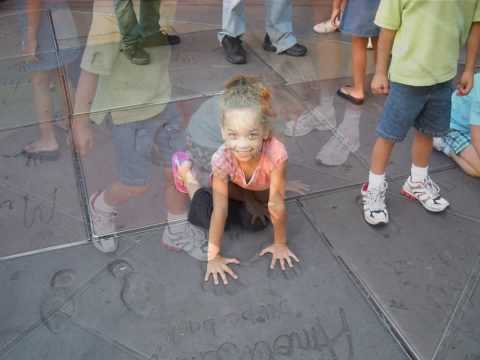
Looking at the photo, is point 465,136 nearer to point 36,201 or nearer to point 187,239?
point 187,239

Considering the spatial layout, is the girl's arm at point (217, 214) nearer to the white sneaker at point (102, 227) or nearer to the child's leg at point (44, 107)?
the white sneaker at point (102, 227)

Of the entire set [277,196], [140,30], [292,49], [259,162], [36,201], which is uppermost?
[259,162]

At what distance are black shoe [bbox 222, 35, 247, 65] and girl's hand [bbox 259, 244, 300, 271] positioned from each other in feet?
6.63

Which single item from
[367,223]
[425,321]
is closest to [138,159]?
[367,223]

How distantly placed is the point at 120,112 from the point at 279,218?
5.09 feet

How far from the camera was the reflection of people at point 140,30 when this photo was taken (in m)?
3.69

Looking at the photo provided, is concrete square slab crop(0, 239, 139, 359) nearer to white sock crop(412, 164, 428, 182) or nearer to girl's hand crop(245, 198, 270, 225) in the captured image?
girl's hand crop(245, 198, 270, 225)

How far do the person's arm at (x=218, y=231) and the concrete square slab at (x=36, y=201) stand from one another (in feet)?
1.98

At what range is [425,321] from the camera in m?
1.98

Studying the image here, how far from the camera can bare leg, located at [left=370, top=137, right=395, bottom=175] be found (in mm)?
2383

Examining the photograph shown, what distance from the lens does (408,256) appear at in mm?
2258

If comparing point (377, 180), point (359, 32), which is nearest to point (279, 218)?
point (377, 180)

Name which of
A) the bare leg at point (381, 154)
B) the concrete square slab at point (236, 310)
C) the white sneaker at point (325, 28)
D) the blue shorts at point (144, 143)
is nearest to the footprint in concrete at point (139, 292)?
the concrete square slab at point (236, 310)

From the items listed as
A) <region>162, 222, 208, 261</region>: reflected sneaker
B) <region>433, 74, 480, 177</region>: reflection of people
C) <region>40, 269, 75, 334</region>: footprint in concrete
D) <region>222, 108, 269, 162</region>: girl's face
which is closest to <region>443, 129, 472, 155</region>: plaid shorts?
<region>433, 74, 480, 177</region>: reflection of people
